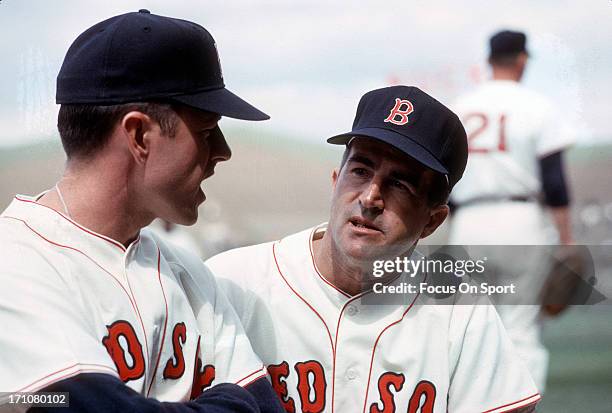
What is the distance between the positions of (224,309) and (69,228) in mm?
245

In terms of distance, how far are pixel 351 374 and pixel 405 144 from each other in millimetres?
356

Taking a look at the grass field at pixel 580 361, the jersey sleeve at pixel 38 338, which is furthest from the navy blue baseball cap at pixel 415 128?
the grass field at pixel 580 361

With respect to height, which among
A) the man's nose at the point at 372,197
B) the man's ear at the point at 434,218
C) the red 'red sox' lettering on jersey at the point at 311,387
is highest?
the man's nose at the point at 372,197

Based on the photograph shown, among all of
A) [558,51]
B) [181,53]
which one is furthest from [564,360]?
[181,53]

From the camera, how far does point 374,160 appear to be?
1.34 meters

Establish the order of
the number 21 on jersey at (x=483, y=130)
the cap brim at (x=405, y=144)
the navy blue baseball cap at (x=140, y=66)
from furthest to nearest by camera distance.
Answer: the number 21 on jersey at (x=483, y=130) → the cap brim at (x=405, y=144) → the navy blue baseball cap at (x=140, y=66)

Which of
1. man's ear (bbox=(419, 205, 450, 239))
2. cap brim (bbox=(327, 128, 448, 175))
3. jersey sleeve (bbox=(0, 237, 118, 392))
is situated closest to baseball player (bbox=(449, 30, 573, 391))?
man's ear (bbox=(419, 205, 450, 239))

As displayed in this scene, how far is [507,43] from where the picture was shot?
1708mm

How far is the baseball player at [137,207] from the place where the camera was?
1082mm

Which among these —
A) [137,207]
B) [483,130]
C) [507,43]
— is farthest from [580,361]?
[137,207]

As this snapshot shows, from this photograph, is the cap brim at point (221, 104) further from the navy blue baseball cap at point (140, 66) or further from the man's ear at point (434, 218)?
the man's ear at point (434, 218)

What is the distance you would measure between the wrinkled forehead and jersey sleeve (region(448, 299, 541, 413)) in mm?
226

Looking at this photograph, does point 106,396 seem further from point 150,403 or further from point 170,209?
point 170,209

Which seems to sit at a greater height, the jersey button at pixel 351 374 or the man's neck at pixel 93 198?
the man's neck at pixel 93 198
